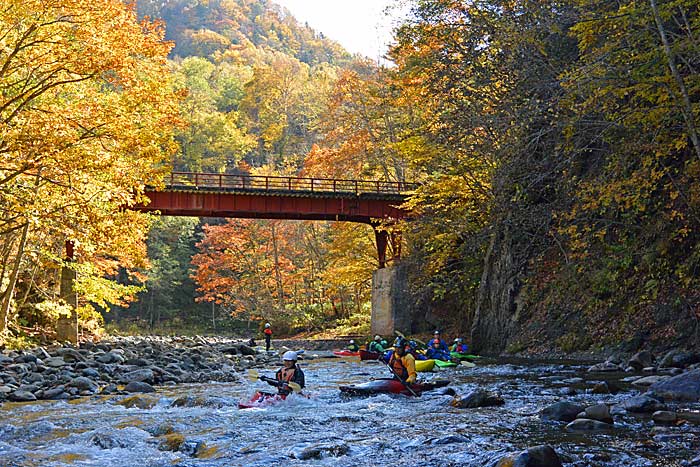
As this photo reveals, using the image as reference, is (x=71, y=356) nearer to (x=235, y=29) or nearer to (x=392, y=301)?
(x=392, y=301)

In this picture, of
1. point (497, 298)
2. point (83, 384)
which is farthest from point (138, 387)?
point (497, 298)

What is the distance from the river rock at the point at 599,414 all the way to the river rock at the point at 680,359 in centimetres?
562

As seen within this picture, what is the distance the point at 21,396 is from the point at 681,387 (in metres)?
10.9

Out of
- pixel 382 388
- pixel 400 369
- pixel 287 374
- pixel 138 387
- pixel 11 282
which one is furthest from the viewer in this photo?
pixel 11 282

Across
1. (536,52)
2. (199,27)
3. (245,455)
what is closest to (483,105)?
(536,52)

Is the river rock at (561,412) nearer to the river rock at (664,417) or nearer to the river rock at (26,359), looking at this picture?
the river rock at (664,417)

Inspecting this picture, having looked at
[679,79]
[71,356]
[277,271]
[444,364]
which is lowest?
[444,364]

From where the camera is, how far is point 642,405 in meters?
9.43

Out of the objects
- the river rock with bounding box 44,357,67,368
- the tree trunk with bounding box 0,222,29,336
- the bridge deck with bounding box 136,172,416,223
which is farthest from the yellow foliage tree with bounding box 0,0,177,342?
the bridge deck with bounding box 136,172,416,223

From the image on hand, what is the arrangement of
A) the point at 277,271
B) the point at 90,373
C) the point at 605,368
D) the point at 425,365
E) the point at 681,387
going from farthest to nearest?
the point at 277,271, the point at 425,365, the point at 90,373, the point at 605,368, the point at 681,387

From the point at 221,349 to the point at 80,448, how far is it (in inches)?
699

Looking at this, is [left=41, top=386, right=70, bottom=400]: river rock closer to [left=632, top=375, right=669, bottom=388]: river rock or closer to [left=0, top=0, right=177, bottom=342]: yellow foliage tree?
[left=0, top=0, right=177, bottom=342]: yellow foliage tree

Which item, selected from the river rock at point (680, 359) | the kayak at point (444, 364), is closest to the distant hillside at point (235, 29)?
the kayak at point (444, 364)

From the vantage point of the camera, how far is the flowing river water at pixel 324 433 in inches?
292
